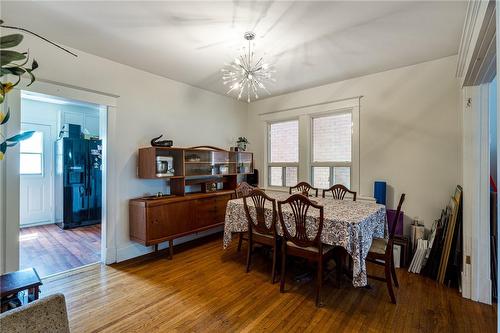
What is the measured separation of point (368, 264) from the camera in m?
3.26

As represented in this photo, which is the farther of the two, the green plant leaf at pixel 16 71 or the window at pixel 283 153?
the window at pixel 283 153

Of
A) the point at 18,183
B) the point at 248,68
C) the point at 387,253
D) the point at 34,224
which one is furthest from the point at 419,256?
the point at 34,224

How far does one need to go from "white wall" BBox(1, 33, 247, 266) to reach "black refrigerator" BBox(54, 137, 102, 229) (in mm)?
2483

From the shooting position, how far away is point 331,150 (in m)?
4.23

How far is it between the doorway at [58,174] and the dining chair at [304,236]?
153 inches

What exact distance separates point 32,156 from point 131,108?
3.35 meters

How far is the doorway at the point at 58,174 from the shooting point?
16.0 feet

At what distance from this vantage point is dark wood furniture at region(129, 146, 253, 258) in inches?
128

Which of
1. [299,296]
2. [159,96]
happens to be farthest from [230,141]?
[299,296]

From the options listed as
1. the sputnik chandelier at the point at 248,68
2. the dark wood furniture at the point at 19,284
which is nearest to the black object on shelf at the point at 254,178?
the sputnik chandelier at the point at 248,68

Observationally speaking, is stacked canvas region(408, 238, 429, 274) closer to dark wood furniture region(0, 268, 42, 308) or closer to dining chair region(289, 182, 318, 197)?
dining chair region(289, 182, 318, 197)

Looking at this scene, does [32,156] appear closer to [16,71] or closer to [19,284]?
[19,284]

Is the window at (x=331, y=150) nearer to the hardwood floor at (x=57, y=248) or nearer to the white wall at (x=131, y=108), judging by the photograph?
the white wall at (x=131, y=108)

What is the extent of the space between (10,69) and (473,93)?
3.63m
